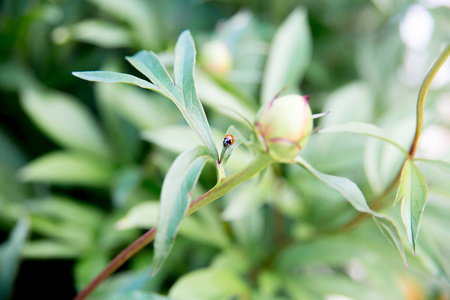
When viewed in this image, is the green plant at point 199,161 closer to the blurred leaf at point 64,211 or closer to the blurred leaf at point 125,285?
the blurred leaf at point 125,285

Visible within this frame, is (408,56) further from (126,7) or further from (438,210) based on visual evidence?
(126,7)

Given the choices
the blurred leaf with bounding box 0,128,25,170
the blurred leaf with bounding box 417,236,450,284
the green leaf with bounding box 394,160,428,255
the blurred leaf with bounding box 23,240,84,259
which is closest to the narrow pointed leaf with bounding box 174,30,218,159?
the green leaf with bounding box 394,160,428,255

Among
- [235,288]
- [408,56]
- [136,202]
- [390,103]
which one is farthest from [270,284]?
[408,56]

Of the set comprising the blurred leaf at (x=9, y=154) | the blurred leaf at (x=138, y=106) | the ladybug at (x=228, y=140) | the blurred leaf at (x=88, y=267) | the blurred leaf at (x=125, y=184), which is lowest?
the blurred leaf at (x=88, y=267)

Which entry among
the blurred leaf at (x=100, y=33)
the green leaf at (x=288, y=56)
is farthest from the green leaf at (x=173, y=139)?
the blurred leaf at (x=100, y=33)

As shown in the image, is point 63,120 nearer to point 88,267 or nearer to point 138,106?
point 138,106

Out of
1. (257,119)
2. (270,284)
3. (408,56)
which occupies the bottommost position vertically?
(270,284)

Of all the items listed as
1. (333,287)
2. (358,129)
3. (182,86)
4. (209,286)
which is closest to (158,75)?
(182,86)
